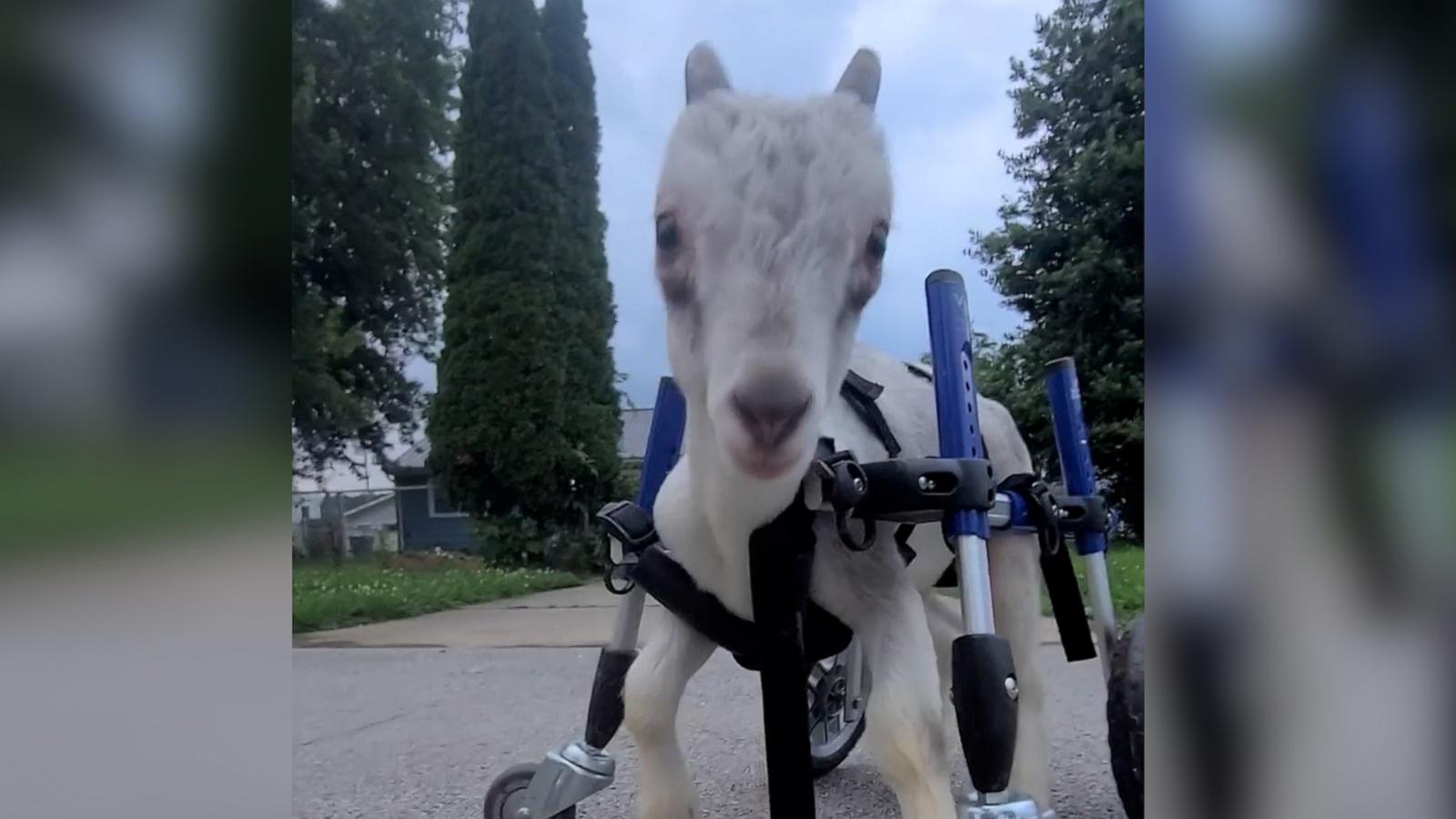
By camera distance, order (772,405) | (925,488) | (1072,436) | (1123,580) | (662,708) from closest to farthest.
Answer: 1. (772,405)
2. (925,488)
3. (662,708)
4. (1123,580)
5. (1072,436)

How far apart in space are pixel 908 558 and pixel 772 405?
0.35 meters

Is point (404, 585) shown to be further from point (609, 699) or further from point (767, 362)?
point (767, 362)

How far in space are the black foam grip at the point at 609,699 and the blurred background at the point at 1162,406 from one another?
0.49 metres

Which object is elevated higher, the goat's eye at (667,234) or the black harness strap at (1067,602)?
the goat's eye at (667,234)

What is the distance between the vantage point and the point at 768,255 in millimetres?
736

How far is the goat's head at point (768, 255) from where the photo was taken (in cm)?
72

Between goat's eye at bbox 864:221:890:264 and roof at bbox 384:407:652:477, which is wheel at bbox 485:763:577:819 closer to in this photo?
roof at bbox 384:407:652:477

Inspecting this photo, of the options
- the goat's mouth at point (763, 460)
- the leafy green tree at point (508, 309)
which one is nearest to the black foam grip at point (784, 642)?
the goat's mouth at point (763, 460)

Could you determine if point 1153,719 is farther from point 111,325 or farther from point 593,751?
Answer: point 593,751

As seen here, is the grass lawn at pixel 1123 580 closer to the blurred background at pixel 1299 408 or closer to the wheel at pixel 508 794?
the blurred background at pixel 1299 408

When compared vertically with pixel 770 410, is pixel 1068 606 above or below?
below

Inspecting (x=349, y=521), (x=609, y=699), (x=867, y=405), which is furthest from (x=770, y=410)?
(x=349, y=521)

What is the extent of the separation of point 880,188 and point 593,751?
71cm

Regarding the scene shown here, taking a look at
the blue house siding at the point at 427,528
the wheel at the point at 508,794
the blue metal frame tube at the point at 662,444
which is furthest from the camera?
the blue house siding at the point at 427,528
